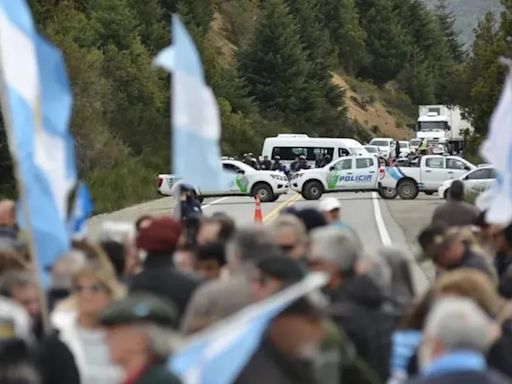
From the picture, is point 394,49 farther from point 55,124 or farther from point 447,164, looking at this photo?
point 55,124

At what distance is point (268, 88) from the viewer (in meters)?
84.2

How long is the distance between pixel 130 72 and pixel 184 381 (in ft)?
193

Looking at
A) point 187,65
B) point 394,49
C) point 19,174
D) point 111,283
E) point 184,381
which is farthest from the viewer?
point 394,49

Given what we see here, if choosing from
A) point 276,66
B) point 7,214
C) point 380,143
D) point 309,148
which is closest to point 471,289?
point 7,214

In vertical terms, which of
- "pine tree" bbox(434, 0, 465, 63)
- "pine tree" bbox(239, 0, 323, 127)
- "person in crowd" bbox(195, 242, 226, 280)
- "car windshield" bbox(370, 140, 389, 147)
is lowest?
"car windshield" bbox(370, 140, 389, 147)

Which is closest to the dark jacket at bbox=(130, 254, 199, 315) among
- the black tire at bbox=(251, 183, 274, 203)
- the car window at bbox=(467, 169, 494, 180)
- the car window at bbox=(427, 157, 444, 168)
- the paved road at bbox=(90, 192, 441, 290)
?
the paved road at bbox=(90, 192, 441, 290)

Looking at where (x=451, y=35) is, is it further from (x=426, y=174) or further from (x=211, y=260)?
(x=211, y=260)

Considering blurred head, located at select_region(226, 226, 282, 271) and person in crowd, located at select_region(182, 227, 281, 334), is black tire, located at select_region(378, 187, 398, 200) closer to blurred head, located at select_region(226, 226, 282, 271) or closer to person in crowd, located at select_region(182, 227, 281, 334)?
blurred head, located at select_region(226, 226, 282, 271)

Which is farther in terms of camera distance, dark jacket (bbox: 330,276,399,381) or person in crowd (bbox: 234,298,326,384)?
dark jacket (bbox: 330,276,399,381)

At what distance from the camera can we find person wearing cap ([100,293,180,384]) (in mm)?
5348

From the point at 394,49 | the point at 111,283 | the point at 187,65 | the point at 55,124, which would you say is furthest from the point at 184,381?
the point at 394,49

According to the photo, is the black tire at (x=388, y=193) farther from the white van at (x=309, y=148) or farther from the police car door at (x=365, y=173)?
the white van at (x=309, y=148)

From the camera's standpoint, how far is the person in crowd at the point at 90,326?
6938 millimetres

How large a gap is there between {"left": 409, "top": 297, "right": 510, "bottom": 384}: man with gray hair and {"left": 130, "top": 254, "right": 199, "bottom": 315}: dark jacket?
Result: 2662mm
